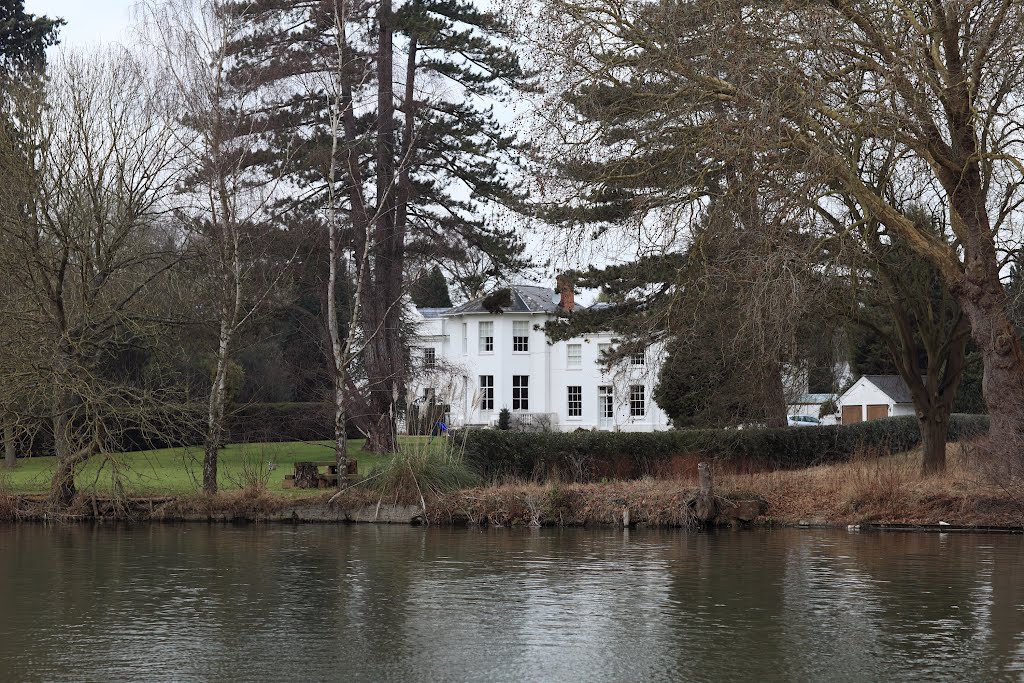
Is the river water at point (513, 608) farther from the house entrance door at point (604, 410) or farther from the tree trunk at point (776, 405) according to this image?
the house entrance door at point (604, 410)

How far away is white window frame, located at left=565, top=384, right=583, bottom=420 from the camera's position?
62.4 metres

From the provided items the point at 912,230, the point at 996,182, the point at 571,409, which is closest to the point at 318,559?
the point at 912,230

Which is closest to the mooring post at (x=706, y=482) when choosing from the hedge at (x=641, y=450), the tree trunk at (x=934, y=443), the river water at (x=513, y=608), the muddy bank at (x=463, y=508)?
the muddy bank at (x=463, y=508)

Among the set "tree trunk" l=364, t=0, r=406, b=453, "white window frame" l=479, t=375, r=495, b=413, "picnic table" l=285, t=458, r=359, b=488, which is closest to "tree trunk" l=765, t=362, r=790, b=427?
"tree trunk" l=364, t=0, r=406, b=453

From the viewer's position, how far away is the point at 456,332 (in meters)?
64.0

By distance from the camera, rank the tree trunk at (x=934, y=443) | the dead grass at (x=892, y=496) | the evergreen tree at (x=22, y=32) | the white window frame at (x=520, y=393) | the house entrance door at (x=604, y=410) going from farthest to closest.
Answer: the white window frame at (x=520, y=393) < the house entrance door at (x=604, y=410) < the evergreen tree at (x=22, y=32) < the tree trunk at (x=934, y=443) < the dead grass at (x=892, y=496)

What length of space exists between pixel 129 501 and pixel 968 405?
32877 mm

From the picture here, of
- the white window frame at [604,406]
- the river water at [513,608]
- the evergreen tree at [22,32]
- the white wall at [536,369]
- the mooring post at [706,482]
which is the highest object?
the evergreen tree at [22,32]

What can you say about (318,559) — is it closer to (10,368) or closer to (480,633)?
(480,633)

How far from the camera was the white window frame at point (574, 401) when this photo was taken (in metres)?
62.4

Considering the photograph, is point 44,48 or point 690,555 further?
point 44,48

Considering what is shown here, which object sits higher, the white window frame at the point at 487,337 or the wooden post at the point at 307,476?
the white window frame at the point at 487,337

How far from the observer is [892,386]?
57750mm

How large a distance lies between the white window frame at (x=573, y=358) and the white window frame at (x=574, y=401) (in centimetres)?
97
